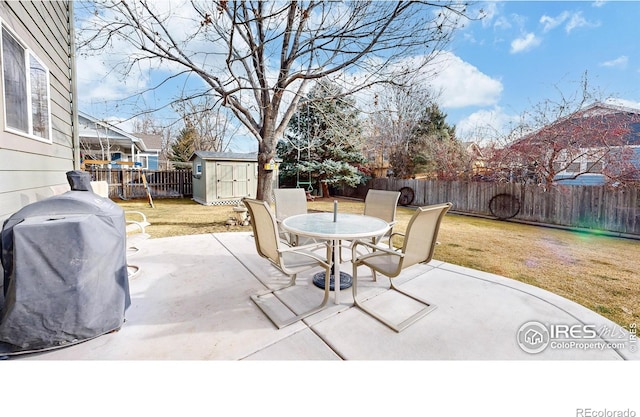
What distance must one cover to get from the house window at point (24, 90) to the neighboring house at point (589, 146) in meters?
10.8

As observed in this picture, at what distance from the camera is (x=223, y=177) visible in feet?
38.1

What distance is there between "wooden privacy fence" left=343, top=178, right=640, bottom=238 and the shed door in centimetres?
795

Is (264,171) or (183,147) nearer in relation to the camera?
(264,171)

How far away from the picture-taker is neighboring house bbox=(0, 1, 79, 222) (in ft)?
7.70

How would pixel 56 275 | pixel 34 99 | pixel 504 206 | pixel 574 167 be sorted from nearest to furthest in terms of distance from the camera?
pixel 56 275 < pixel 34 99 < pixel 574 167 < pixel 504 206

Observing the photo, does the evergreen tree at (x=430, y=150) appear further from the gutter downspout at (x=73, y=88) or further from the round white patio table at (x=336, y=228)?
the gutter downspout at (x=73, y=88)

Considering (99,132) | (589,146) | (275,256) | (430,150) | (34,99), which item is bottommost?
(275,256)

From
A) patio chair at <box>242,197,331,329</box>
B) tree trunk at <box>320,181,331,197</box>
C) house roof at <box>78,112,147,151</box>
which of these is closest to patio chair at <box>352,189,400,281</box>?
patio chair at <box>242,197,331,329</box>

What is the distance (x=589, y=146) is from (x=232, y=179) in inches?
469

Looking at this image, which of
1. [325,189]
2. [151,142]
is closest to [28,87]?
[325,189]

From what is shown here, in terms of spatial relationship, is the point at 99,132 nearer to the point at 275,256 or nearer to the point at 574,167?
the point at 275,256

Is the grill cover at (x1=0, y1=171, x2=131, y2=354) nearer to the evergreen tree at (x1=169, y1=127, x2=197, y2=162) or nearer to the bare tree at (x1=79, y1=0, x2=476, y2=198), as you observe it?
the bare tree at (x1=79, y1=0, x2=476, y2=198)

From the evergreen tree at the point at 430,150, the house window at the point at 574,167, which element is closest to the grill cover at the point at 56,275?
the house window at the point at 574,167
